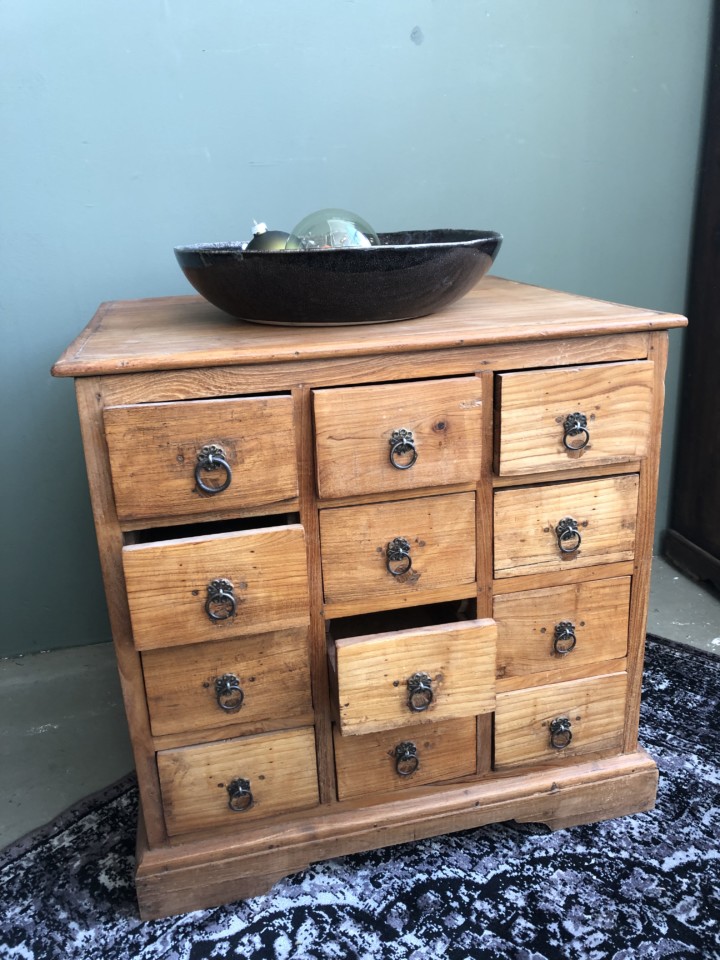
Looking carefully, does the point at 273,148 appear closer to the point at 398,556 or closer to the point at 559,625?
the point at 398,556

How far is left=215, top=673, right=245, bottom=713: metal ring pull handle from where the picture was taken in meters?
1.07

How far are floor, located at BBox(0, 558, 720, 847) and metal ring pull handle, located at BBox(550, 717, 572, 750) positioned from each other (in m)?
0.65

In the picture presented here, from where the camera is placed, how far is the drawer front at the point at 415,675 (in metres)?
1.04

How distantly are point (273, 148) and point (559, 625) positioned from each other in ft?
3.55

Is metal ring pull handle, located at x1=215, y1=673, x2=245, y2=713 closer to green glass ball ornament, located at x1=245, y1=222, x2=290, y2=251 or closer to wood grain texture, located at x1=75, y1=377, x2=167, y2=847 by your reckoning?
wood grain texture, located at x1=75, y1=377, x2=167, y2=847

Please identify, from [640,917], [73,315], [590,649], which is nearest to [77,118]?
[73,315]

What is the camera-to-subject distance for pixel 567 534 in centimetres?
111

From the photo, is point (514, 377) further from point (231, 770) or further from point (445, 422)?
point (231, 770)

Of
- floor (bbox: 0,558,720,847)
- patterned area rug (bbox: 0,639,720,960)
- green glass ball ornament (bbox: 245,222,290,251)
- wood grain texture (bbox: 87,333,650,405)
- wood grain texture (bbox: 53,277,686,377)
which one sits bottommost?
floor (bbox: 0,558,720,847)

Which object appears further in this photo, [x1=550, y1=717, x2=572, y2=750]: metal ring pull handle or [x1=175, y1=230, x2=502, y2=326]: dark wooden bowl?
[x1=550, y1=717, x2=572, y2=750]: metal ring pull handle

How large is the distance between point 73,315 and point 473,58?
3.21 ft

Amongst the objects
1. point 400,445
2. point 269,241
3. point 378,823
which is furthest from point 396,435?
point 378,823

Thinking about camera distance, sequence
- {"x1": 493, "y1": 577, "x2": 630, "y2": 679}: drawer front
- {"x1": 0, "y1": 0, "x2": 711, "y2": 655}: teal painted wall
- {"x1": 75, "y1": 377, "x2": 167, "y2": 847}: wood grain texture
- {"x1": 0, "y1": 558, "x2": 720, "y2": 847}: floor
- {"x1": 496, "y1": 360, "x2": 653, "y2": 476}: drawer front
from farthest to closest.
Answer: {"x1": 0, "y1": 0, "x2": 711, "y2": 655}: teal painted wall → {"x1": 0, "y1": 558, "x2": 720, "y2": 847}: floor → {"x1": 493, "y1": 577, "x2": 630, "y2": 679}: drawer front → {"x1": 496, "y1": 360, "x2": 653, "y2": 476}: drawer front → {"x1": 75, "y1": 377, "x2": 167, "y2": 847}: wood grain texture

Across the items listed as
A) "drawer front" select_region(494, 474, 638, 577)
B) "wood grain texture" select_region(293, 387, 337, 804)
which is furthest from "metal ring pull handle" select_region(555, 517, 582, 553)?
"wood grain texture" select_region(293, 387, 337, 804)
